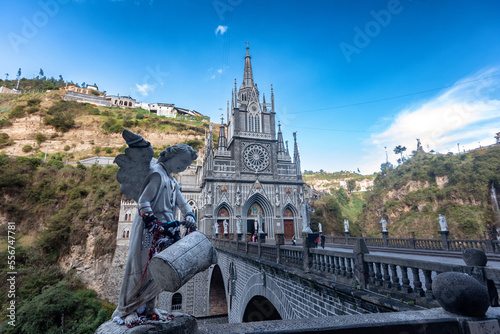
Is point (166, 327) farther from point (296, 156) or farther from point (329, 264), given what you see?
point (296, 156)

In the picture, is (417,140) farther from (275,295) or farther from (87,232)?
(87,232)

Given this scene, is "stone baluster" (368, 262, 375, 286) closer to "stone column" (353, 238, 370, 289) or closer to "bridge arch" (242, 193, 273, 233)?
"stone column" (353, 238, 370, 289)

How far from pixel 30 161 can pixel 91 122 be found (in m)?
30.1

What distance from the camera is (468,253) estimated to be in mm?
3086

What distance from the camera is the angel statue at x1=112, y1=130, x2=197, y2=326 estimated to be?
2.40 m

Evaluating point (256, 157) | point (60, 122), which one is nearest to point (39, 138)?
point (60, 122)

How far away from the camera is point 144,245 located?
2.57 metres

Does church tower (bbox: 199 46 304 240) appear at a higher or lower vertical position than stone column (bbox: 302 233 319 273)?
higher

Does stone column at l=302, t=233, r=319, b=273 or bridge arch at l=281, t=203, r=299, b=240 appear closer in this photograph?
stone column at l=302, t=233, r=319, b=273

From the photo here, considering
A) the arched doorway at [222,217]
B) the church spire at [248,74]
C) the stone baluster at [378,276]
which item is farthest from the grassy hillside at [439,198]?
the stone baluster at [378,276]

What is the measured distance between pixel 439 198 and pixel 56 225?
167 feet

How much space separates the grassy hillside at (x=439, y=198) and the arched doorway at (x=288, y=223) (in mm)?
18501

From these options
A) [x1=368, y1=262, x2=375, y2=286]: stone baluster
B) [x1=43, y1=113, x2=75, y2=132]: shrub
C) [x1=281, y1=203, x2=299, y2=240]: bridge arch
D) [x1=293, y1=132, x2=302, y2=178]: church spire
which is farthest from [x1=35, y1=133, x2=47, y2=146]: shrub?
[x1=368, y1=262, x2=375, y2=286]: stone baluster

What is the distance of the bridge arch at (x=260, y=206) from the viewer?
28.2 m
